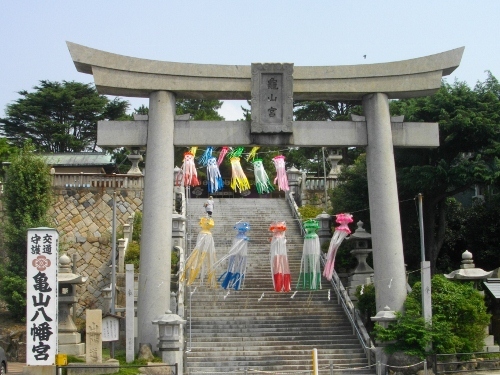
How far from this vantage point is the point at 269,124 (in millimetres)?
22844

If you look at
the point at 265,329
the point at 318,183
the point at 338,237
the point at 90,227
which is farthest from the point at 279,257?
the point at 90,227

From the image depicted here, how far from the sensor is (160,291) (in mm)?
21766

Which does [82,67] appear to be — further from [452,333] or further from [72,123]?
[72,123]

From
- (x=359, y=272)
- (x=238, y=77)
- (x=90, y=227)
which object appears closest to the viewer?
(x=238, y=77)

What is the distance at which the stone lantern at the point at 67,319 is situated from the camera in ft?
77.7

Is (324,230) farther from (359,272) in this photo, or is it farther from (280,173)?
(280,173)

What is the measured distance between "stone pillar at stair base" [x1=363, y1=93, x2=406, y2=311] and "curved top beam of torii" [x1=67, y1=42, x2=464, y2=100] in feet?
2.12

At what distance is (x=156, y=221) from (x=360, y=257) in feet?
24.8

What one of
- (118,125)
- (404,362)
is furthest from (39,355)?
(404,362)

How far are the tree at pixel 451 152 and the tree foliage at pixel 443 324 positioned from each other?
5.15 meters

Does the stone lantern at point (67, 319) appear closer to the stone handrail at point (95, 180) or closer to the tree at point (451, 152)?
the stone handrail at point (95, 180)

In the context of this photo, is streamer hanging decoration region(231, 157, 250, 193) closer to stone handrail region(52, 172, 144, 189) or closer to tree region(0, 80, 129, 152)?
stone handrail region(52, 172, 144, 189)

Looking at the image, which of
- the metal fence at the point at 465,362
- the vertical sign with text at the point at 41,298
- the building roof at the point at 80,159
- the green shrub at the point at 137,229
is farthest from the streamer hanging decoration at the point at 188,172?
the vertical sign with text at the point at 41,298

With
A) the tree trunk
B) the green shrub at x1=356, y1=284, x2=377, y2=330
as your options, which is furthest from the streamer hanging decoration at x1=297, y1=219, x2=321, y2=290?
the tree trunk
